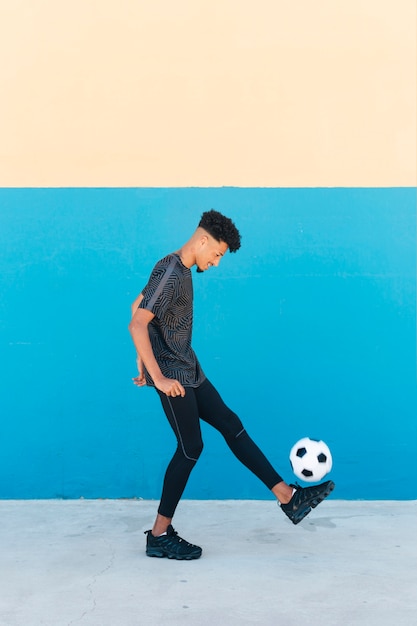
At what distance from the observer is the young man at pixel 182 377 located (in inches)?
138

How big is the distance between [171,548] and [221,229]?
1428mm

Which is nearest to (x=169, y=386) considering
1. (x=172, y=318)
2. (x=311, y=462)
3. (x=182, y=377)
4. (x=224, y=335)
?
(x=182, y=377)

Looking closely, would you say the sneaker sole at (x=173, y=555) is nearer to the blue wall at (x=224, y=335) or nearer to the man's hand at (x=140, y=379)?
the man's hand at (x=140, y=379)

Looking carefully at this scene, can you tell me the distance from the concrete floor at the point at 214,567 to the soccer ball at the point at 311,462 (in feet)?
1.20

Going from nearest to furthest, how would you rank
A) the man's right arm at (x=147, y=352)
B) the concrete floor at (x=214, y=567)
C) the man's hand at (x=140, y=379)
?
the concrete floor at (x=214, y=567) → the man's right arm at (x=147, y=352) → the man's hand at (x=140, y=379)

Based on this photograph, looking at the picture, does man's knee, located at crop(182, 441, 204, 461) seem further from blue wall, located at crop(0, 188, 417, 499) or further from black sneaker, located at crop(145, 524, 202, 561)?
blue wall, located at crop(0, 188, 417, 499)

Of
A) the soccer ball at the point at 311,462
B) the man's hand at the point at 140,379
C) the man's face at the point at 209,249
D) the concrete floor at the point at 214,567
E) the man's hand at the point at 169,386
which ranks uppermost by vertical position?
the man's face at the point at 209,249

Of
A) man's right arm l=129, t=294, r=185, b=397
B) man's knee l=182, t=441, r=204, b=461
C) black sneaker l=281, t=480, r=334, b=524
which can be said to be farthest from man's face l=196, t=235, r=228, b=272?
black sneaker l=281, t=480, r=334, b=524
